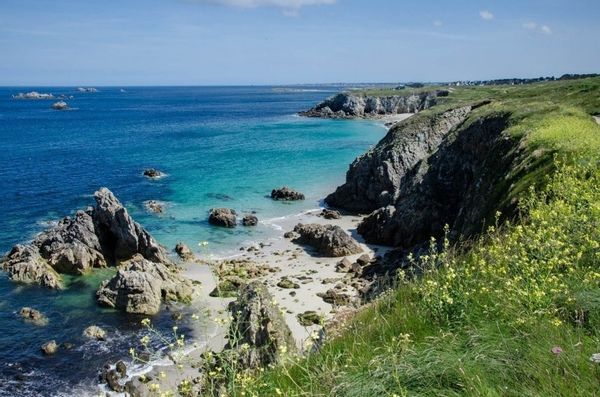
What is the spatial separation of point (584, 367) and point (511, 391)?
83cm

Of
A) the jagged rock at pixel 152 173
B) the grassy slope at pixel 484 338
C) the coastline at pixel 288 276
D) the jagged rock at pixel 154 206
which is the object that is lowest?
the coastline at pixel 288 276

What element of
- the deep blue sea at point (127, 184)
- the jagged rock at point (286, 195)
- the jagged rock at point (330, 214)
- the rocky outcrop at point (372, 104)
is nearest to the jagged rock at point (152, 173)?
the deep blue sea at point (127, 184)

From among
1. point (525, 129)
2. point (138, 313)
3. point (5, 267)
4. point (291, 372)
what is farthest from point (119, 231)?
point (291, 372)

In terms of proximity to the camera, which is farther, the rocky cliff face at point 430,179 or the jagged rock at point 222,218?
the jagged rock at point 222,218

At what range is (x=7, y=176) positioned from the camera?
68562 millimetres

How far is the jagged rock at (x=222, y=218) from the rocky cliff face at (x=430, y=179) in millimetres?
12411

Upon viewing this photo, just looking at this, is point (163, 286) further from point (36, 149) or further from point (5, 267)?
point (36, 149)

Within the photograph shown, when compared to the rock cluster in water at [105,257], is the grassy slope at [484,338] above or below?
above

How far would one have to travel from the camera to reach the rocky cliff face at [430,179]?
30.6 m

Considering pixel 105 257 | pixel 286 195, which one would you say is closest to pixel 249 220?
pixel 286 195

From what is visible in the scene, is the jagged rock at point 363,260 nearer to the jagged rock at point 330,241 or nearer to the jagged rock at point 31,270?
the jagged rock at point 330,241

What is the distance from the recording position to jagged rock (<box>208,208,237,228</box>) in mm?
47969

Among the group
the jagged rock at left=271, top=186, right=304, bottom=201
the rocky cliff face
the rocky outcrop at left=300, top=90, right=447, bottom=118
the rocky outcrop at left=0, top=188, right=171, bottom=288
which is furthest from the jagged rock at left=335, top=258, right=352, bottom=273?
the rocky outcrop at left=300, top=90, right=447, bottom=118

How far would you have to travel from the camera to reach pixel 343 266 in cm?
3697
